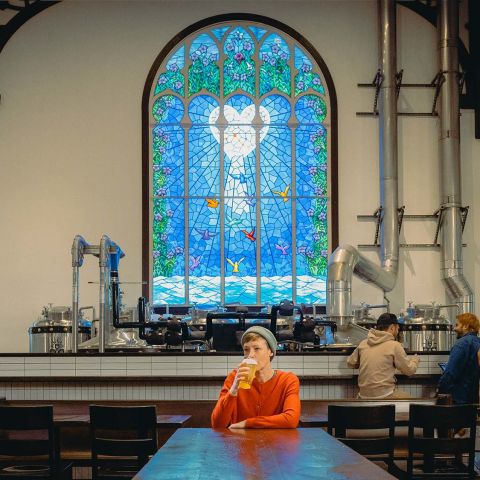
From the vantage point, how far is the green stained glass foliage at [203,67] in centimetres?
1309

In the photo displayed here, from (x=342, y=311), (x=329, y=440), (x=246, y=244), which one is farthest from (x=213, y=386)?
(x=246, y=244)

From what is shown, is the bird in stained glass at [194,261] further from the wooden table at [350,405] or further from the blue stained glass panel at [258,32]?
the wooden table at [350,405]

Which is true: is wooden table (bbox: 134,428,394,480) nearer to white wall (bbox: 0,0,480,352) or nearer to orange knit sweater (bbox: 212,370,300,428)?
orange knit sweater (bbox: 212,370,300,428)

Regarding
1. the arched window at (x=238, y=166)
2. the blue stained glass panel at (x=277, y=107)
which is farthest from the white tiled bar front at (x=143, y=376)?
the blue stained glass panel at (x=277, y=107)

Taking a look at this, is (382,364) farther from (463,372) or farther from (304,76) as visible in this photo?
(304,76)

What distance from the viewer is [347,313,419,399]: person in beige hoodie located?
22.7ft

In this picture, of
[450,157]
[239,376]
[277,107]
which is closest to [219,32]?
[277,107]

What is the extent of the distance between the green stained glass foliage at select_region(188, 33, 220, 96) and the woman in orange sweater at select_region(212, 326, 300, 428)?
896 cm

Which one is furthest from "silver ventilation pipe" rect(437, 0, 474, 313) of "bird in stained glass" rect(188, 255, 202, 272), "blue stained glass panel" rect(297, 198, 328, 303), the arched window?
"bird in stained glass" rect(188, 255, 202, 272)

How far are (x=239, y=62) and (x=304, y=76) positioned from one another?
37.6 inches

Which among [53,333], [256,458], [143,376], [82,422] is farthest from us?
[53,333]

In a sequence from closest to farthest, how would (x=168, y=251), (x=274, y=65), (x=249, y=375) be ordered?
(x=249, y=375) → (x=168, y=251) → (x=274, y=65)

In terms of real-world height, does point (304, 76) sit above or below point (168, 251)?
above

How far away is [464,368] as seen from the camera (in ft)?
22.4
